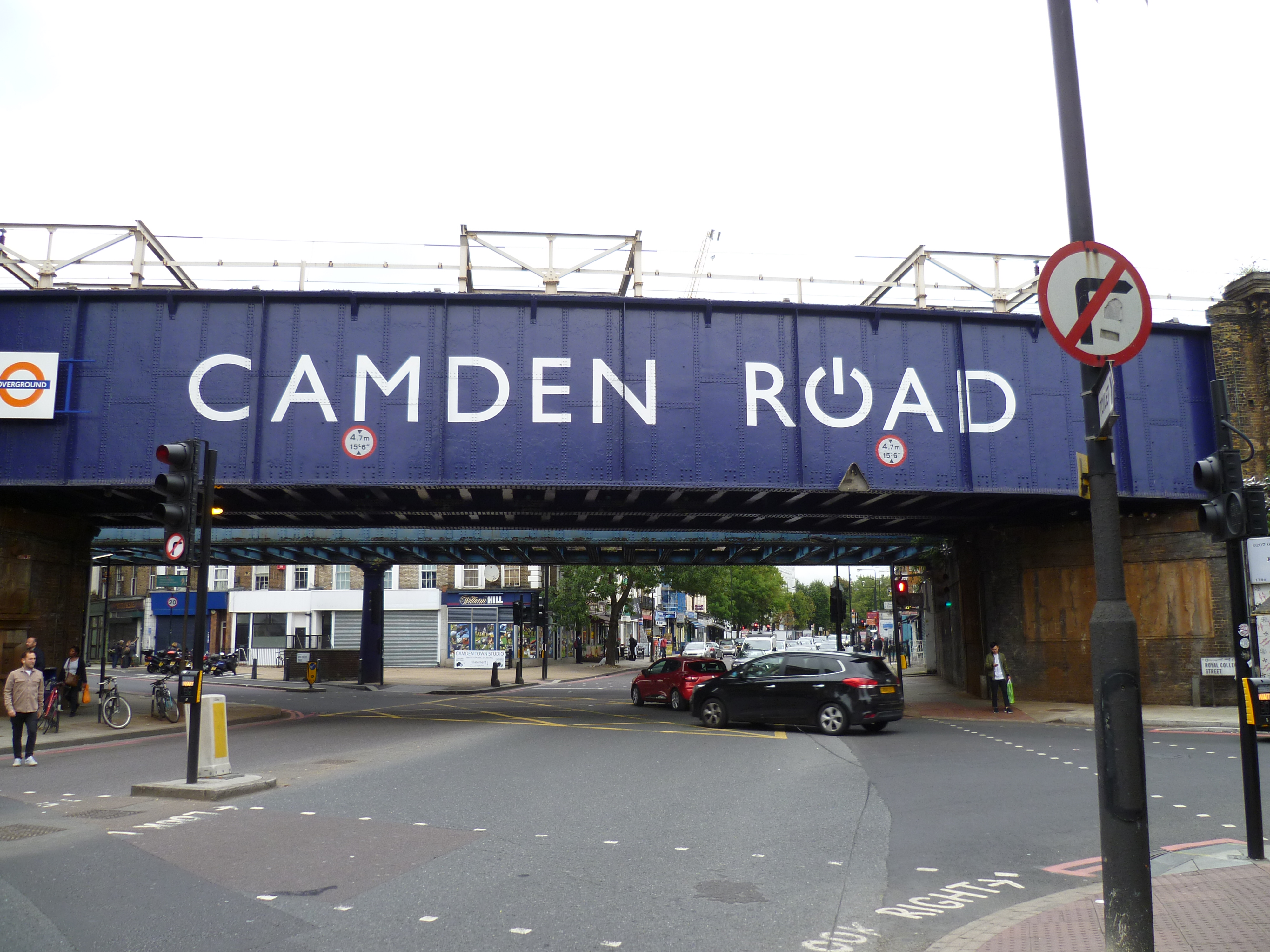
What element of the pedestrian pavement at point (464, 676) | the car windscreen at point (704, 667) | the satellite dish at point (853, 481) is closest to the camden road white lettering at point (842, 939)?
the satellite dish at point (853, 481)

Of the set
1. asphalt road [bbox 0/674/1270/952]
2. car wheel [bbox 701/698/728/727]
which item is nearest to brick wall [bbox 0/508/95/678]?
asphalt road [bbox 0/674/1270/952]

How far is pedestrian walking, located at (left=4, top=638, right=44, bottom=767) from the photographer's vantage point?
14.3 metres

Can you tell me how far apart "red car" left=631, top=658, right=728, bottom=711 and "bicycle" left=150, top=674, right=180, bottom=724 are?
11914 mm

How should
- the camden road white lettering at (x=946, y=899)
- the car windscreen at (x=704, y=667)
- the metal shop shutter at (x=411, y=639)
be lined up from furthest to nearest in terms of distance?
the metal shop shutter at (x=411, y=639)
the car windscreen at (x=704, y=667)
the camden road white lettering at (x=946, y=899)

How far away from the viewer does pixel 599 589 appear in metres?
54.6

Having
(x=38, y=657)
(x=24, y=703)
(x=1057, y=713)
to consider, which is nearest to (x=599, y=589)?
(x=1057, y=713)

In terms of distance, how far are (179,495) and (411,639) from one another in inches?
1779

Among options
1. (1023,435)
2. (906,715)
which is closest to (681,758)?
(906,715)

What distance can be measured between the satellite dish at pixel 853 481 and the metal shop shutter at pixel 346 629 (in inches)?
1662

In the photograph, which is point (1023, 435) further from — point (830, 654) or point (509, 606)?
point (509, 606)

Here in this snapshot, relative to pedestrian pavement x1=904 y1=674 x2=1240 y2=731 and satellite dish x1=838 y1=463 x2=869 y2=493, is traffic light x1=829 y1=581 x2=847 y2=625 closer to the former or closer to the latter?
pedestrian pavement x1=904 y1=674 x2=1240 y2=731

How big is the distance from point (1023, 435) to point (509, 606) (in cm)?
3751

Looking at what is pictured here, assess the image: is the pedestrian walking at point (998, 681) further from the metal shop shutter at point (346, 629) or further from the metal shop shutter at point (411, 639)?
the metal shop shutter at point (346, 629)

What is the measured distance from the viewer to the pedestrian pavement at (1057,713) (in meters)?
19.2
